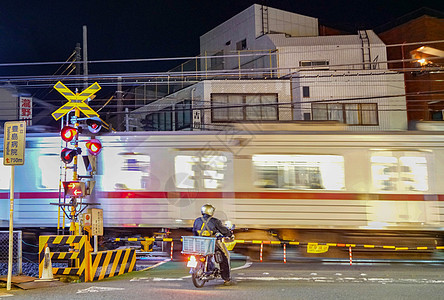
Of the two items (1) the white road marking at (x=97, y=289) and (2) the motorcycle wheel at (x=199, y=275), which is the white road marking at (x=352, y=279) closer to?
(2) the motorcycle wheel at (x=199, y=275)

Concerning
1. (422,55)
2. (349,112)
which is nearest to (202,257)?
(349,112)

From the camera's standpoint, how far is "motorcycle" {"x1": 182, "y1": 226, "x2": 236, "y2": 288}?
8.39 metres

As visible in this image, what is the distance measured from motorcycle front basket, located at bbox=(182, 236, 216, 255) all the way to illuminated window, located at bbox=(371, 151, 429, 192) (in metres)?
6.20

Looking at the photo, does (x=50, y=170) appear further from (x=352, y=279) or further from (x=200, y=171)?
(x=352, y=279)

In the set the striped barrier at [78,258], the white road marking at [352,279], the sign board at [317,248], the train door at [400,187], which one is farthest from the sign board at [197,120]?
the white road marking at [352,279]

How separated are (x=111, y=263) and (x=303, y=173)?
5.58 metres

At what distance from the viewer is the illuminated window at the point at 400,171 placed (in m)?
12.9

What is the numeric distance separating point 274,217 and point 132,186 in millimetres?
3915

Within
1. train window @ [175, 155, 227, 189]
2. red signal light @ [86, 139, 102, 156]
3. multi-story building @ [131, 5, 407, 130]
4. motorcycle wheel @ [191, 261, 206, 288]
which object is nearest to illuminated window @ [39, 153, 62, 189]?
red signal light @ [86, 139, 102, 156]

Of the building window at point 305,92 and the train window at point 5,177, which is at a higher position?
the building window at point 305,92

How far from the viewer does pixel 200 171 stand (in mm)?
13203

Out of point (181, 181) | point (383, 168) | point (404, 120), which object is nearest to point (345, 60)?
point (404, 120)

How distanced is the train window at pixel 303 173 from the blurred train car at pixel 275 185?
0.03 meters

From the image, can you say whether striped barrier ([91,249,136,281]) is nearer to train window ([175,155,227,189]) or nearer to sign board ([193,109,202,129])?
train window ([175,155,227,189])
